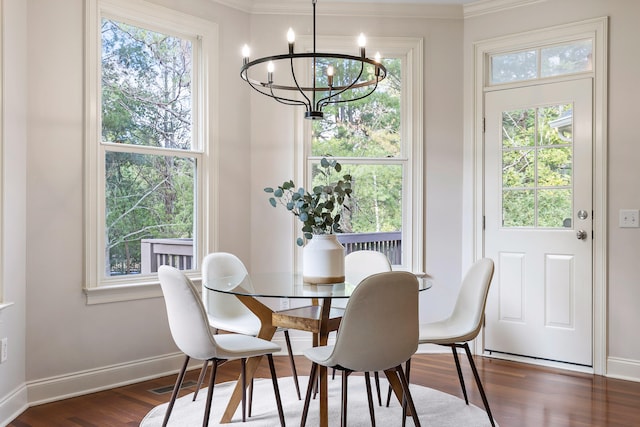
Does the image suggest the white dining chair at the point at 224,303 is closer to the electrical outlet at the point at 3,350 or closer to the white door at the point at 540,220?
the electrical outlet at the point at 3,350

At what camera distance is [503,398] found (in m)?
3.35

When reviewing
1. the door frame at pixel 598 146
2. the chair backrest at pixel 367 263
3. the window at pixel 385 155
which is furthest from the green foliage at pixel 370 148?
the door frame at pixel 598 146

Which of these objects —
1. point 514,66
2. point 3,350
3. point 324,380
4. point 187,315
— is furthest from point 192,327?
point 514,66

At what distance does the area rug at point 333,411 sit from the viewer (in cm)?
292

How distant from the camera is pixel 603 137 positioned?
12.7ft

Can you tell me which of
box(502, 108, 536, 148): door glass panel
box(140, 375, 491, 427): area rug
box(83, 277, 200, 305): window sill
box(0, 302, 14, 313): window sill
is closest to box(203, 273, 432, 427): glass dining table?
box(140, 375, 491, 427): area rug

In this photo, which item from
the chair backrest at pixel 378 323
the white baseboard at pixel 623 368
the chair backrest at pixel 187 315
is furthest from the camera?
the white baseboard at pixel 623 368

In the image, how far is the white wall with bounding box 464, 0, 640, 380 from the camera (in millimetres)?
3773

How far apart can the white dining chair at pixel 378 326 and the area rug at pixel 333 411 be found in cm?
61

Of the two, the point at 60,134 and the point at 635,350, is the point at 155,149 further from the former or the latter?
the point at 635,350

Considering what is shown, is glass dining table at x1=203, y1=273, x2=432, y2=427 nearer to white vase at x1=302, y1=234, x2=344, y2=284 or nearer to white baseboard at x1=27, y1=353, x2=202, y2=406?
white vase at x1=302, y1=234, x2=344, y2=284

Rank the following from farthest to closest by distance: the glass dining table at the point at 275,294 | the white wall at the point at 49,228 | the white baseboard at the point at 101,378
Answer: the white baseboard at the point at 101,378 → the white wall at the point at 49,228 → the glass dining table at the point at 275,294

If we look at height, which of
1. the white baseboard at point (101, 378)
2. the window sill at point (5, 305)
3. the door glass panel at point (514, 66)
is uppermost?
the door glass panel at point (514, 66)

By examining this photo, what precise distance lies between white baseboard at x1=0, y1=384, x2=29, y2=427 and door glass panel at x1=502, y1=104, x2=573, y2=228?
3379 millimetres
